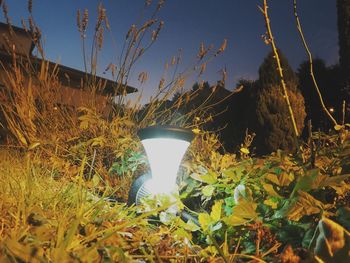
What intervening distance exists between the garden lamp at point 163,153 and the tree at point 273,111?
23.4 feet

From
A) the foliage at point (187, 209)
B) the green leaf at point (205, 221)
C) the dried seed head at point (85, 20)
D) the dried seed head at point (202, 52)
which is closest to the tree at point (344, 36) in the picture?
the dried seed head at point (202, 52)

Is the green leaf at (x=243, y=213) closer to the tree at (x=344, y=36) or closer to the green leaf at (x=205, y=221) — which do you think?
the green leaf at (x=205, y=221)

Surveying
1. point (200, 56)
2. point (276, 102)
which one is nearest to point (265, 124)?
point (276, 102)

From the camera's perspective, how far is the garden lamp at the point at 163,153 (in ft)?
6.50

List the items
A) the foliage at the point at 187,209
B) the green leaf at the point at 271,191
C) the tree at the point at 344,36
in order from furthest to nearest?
the tree at the point at 344,36, the green leaf at the point at 271,191, the foliage at the point at 187,209

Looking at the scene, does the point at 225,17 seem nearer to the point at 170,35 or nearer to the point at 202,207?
the point at 170,35

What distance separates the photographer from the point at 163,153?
6.70ft

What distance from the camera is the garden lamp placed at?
198 cm

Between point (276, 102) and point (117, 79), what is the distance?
655cm

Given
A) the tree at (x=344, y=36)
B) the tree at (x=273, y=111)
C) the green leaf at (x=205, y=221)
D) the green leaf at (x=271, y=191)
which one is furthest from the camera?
the tree at (x=273, y=111)

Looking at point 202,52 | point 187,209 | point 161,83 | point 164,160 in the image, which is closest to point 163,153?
point 164,160

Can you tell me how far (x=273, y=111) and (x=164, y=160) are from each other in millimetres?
7637

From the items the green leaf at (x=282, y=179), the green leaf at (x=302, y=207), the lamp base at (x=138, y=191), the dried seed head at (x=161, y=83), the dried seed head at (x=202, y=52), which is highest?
the dried seed head at (x=202, y=52)

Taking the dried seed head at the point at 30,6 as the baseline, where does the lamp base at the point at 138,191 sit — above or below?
below
